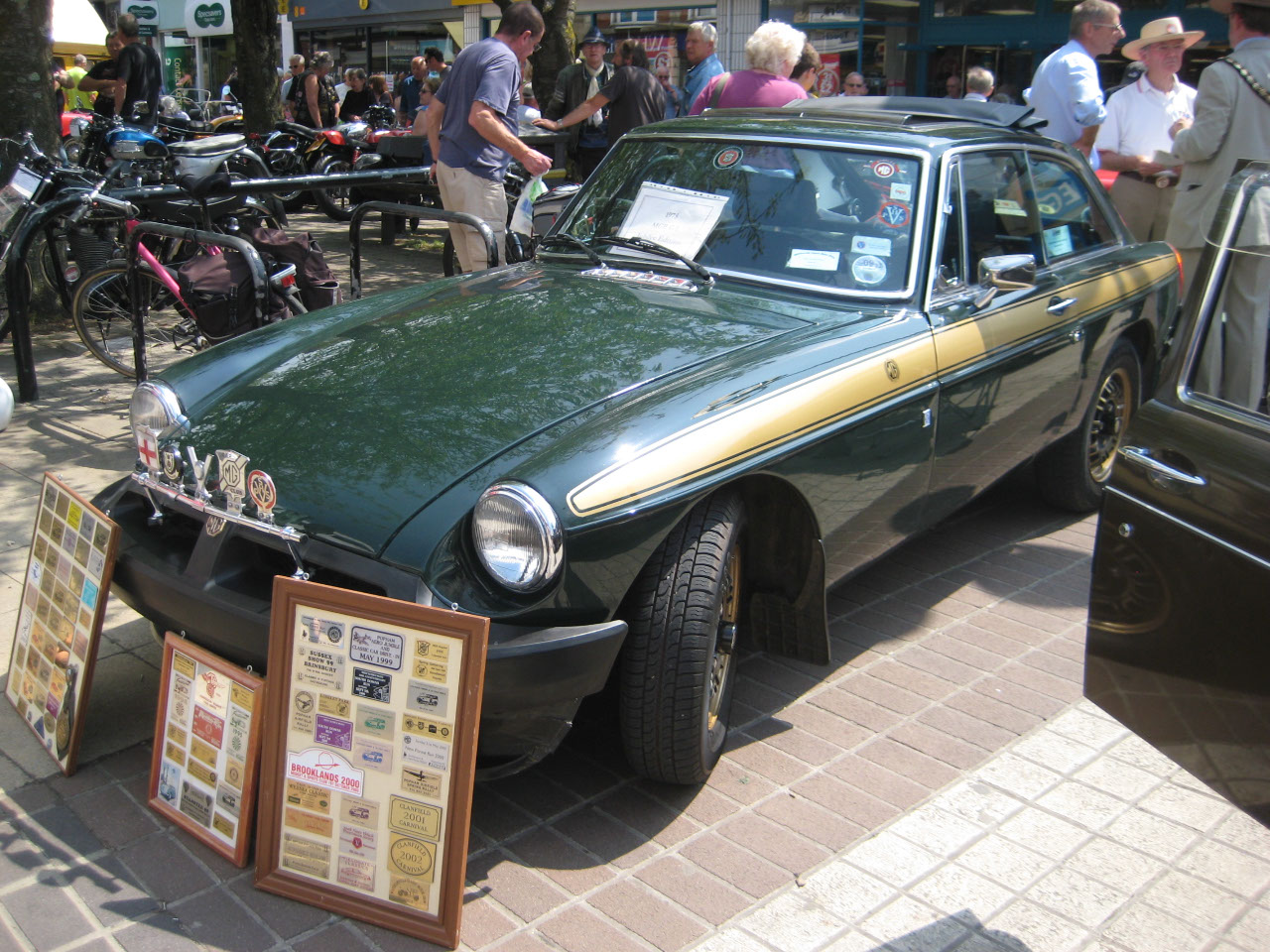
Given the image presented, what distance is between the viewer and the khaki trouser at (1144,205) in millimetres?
6977

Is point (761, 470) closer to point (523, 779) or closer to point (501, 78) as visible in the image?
point (523, 779)

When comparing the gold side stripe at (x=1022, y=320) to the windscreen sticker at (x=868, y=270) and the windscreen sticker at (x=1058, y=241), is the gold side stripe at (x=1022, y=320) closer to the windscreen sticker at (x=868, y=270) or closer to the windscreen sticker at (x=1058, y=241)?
the windscreen sticker at (x=1058, y=241)

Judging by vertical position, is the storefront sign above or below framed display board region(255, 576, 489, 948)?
above

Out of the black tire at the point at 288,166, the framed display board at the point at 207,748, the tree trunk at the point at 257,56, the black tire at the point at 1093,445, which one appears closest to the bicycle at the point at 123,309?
the framed display board at the point at 207,748

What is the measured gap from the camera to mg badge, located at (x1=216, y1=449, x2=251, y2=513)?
286 centimetres

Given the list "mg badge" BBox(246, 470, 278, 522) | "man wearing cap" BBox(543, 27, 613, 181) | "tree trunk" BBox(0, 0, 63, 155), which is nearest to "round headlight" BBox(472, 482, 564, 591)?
"mg badge" BBox(246, 470, 278, 522)

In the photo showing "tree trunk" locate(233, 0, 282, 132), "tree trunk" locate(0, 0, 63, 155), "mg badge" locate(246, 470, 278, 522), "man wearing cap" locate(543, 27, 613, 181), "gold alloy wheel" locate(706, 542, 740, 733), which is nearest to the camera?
"mg badge" locate(246, 470, 278, 522)

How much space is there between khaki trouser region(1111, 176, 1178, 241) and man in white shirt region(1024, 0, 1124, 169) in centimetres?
44

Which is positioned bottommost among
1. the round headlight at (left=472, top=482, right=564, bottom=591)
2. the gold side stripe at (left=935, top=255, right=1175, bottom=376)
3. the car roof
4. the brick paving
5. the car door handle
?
the brick paving

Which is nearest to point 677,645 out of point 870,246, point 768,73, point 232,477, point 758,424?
point 758,424

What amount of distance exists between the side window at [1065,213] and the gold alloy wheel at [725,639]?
7.42ft

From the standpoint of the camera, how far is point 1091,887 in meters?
2.86

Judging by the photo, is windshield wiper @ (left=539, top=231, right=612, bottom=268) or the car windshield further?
windshield wiper @ (left=539, top=231, right=612, bottom=268)

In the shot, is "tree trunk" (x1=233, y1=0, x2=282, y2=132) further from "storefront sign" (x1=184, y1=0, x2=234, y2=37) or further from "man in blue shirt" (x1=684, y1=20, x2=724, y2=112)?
"storefront sign" (x1=184, y1=0, x2=234, y2=37)
